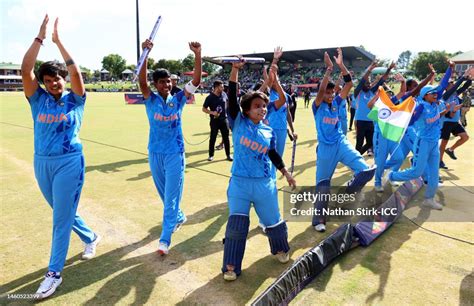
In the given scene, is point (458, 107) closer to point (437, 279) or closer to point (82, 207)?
point (437, 279)

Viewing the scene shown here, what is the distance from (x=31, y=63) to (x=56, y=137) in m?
0.69

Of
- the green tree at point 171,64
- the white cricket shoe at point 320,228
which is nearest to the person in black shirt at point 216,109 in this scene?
the white cricket shoe at point 320,228

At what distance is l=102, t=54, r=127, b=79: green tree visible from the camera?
102250 mm

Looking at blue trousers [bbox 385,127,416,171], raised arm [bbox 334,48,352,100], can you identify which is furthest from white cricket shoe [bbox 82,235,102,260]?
blue trousers [bbox 385,127,416,171]

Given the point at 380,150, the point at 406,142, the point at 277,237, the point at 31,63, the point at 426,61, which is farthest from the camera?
the point at 426,61

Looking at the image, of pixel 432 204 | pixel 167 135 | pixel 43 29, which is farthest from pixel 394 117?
pixel 43 29

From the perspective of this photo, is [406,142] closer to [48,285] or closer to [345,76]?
[345,76]

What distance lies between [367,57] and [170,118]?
47259mm

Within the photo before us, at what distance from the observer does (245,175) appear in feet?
11.1

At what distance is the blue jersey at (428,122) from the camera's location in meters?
5.24

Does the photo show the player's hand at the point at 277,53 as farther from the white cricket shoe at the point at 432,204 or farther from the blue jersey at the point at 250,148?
the white cricket shoe at the point at 432,204

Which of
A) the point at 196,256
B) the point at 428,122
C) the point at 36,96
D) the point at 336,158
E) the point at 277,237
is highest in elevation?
the point at 36,96

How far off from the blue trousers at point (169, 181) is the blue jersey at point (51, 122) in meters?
1.09

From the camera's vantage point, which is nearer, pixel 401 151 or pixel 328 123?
pixel 328 123
